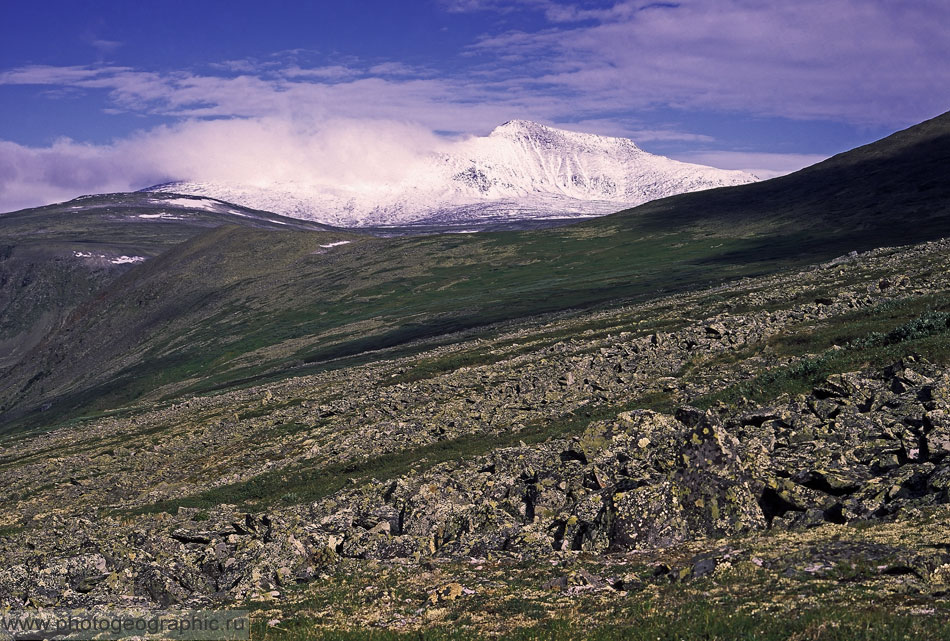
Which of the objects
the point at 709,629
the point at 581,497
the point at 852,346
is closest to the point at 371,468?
the point at 581,497

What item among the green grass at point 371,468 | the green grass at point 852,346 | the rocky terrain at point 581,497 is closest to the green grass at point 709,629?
the rocky terrain at point 581,497

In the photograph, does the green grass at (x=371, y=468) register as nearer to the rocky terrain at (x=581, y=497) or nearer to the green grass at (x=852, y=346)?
the rocky terrain at (x=581, y=497)

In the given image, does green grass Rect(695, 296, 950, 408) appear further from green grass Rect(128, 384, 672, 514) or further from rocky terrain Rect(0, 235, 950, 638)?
green grass Rect(128, 384, 672, 514)

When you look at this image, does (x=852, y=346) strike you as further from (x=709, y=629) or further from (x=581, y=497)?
(x=709, y=629)

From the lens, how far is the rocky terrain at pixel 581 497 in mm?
19922

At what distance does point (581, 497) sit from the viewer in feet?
90.7

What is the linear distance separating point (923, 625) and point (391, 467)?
33.3 metres

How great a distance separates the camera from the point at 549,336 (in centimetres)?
8169

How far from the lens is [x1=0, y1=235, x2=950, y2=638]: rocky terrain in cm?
1992

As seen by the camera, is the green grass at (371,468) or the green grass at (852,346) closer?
the green grass at (852,346)

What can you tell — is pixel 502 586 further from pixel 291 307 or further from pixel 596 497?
pixel 291 307

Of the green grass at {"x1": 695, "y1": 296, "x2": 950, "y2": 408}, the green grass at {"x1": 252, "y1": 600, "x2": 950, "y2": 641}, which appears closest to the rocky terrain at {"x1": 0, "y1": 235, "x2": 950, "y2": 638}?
the green grass at {"x1": 695, "y1": 296, "x2": 950, "y2": 408}

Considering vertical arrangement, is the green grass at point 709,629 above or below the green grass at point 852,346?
below

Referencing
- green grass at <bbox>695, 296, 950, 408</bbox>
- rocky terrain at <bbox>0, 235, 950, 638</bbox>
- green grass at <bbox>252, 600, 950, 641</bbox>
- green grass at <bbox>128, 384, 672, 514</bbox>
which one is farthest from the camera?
green grass at <bbox>128, 384, 672, 514</bbox>
